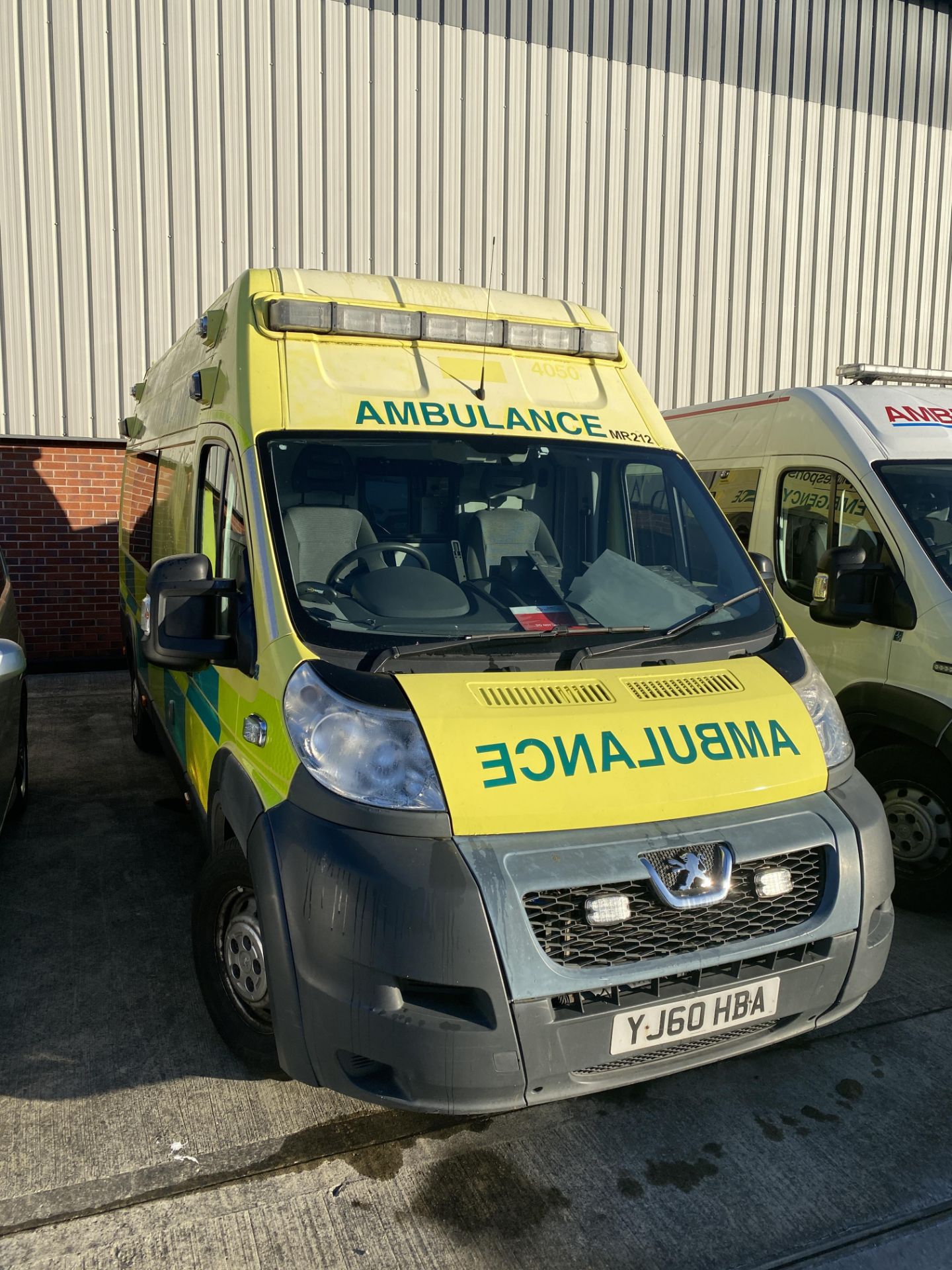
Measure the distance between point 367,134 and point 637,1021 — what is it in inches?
369

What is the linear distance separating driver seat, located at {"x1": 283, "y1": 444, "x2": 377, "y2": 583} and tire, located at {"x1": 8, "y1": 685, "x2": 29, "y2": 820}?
2769 mm

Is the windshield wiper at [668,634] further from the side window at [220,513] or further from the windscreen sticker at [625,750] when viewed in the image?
the side window at [220,513]

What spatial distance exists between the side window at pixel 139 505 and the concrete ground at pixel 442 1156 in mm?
2713

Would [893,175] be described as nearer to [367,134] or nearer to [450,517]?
[367,134]

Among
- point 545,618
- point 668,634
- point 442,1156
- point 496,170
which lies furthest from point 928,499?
point 496,170

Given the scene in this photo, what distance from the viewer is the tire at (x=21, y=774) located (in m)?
5.04

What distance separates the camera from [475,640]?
9.17 ft

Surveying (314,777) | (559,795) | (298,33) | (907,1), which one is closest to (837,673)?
(559,795)

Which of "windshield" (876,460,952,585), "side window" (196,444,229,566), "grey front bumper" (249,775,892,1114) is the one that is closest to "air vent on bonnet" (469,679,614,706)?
"grey front bumper" (249,775,892,1114)

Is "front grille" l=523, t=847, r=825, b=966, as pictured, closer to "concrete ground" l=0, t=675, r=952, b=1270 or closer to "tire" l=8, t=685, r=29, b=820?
"concrete ground" l=0, t=675, r=952, b=1270

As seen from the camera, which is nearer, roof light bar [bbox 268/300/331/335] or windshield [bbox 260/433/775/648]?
windshield [bbox 260/433/775/648]

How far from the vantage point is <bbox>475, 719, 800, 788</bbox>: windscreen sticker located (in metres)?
2.44

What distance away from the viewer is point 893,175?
1150 centimetres

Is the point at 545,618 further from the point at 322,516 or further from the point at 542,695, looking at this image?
the point at 322,516
